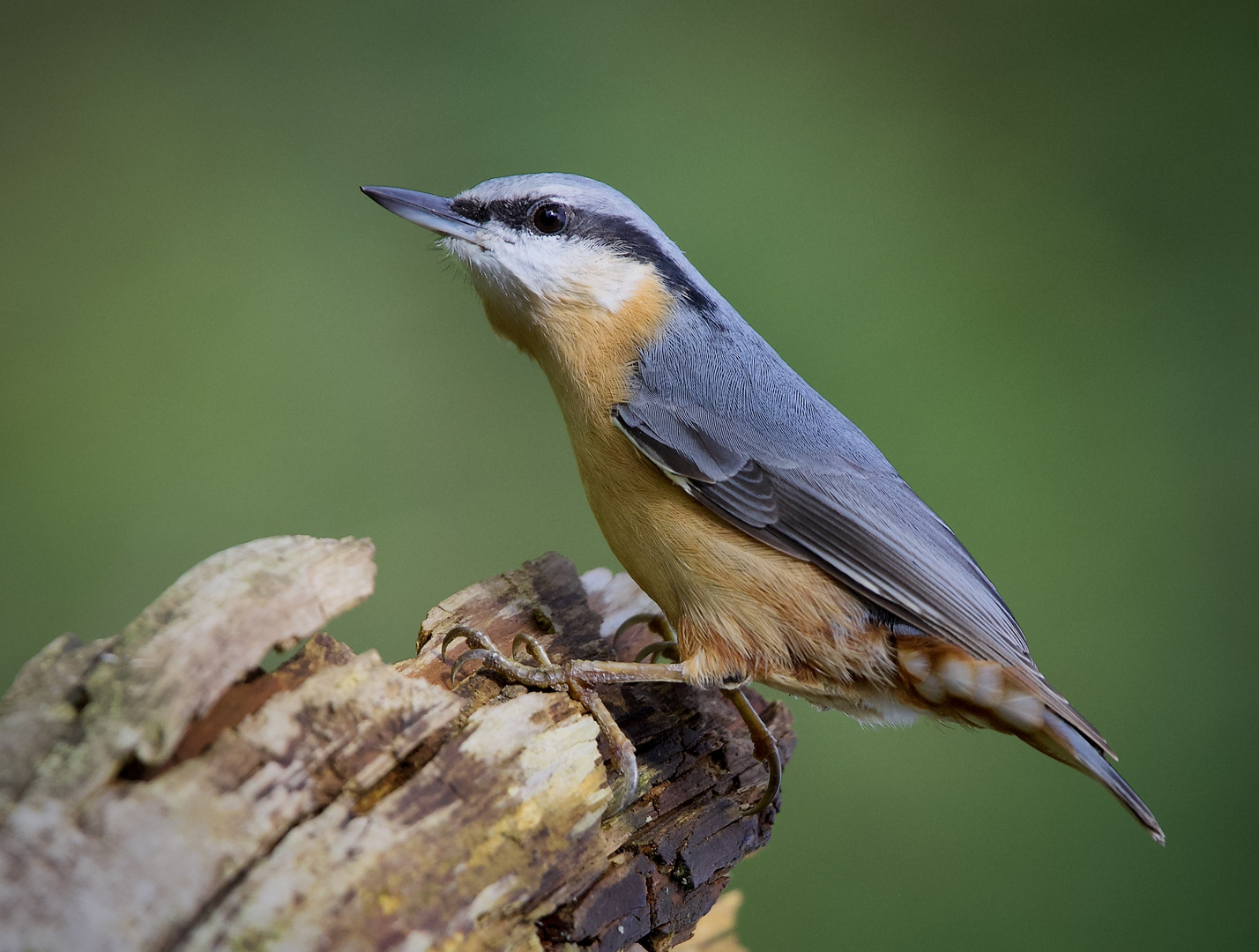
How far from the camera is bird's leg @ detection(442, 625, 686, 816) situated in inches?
63.2

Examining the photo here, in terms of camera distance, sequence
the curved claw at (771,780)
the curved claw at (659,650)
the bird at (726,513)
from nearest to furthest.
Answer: the bird at (726,513), the curved claw at (771,780), the curved claw at (659,650)

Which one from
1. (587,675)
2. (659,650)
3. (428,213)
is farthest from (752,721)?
(428,213)

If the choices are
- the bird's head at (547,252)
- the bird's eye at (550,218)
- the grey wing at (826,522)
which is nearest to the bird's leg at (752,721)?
the grey wing at (826,522)

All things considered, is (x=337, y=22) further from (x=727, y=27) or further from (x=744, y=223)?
(x=744, y=223)

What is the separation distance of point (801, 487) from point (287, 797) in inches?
39.0

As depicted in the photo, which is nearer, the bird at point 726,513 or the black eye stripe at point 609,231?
the bird at point 726,513

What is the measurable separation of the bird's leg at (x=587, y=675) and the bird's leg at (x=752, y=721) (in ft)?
0.60

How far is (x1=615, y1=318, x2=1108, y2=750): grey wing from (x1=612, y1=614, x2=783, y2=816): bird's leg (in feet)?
0.99

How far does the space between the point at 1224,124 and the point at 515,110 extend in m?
2.10

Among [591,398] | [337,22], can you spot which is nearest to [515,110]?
[337,22]

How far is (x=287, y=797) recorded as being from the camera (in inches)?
48.3

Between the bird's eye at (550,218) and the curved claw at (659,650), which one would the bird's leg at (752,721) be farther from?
the bird's eye at (550,218)

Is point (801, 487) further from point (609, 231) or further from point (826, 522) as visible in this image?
point (609, 231)

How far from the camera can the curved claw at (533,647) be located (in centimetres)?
173
